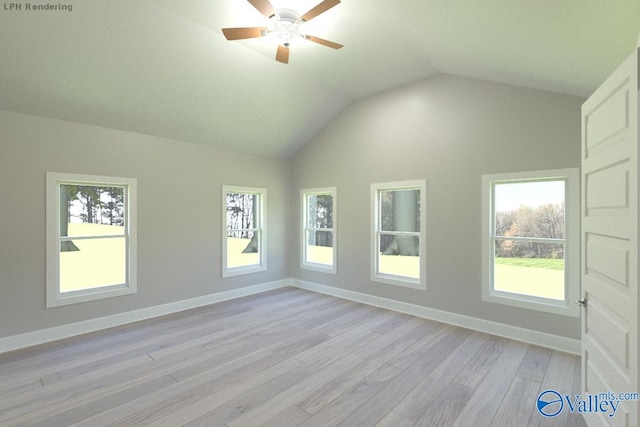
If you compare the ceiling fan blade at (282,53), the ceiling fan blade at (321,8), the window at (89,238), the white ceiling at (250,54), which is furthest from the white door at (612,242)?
the window at (89,238)

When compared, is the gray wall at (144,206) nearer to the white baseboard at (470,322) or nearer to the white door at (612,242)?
the white baseboard at (470,322)

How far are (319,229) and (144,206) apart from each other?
2.82 metres

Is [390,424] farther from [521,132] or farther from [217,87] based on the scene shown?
[217,87]

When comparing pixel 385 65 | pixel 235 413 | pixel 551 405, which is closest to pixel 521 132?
pixel 385 65

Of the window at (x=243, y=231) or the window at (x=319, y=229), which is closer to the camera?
the window at (x=243, y=231)

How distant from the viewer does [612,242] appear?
168 centimetres

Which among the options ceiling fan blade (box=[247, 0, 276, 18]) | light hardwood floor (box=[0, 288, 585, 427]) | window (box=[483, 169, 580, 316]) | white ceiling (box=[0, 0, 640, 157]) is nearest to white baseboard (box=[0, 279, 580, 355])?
light hardwood floor (box=[0, 288, 585, 427])

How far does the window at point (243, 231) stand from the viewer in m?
4.96

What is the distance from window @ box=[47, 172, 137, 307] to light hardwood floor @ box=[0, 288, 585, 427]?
22.4 inches

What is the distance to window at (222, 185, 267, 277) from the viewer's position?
4965 mm

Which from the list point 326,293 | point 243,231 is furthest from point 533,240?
point 243,231

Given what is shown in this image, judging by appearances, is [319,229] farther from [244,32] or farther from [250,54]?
[244,32]

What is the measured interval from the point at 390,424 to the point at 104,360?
2719 mm

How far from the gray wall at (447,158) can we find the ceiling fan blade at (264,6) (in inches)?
102
